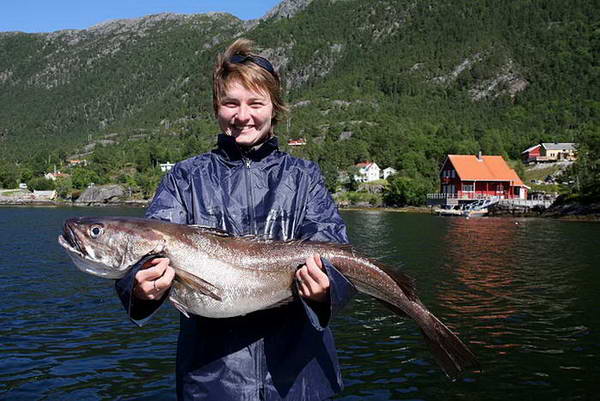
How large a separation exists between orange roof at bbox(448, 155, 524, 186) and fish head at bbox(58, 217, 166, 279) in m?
121

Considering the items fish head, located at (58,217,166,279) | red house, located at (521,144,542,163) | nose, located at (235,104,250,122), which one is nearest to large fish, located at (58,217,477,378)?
Answer: fish head, located at (58,217,166,279)

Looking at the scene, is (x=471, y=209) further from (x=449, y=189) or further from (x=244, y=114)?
(x=244, y=114)

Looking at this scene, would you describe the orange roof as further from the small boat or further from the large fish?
the large fish

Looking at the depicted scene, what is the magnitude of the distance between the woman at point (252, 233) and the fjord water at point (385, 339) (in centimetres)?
311

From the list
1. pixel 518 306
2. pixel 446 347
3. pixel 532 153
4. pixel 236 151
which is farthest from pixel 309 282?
pixel 532 153

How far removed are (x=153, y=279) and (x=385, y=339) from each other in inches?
596

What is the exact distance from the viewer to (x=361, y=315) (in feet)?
70.6

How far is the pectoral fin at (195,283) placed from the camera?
4.32 meters

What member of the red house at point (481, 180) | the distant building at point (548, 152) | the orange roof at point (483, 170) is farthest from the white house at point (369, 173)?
the orange roof at point (483, 170)

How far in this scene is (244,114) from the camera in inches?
190

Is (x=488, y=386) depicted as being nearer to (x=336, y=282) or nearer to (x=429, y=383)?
(x=429, y=383)

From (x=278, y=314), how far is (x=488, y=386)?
11113mm

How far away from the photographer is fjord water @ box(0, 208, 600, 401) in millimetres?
13836

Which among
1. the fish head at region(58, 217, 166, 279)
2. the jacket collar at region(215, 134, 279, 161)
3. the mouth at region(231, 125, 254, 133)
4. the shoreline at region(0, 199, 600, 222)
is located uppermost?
the mouth at region(231, 125, 254, 133)
